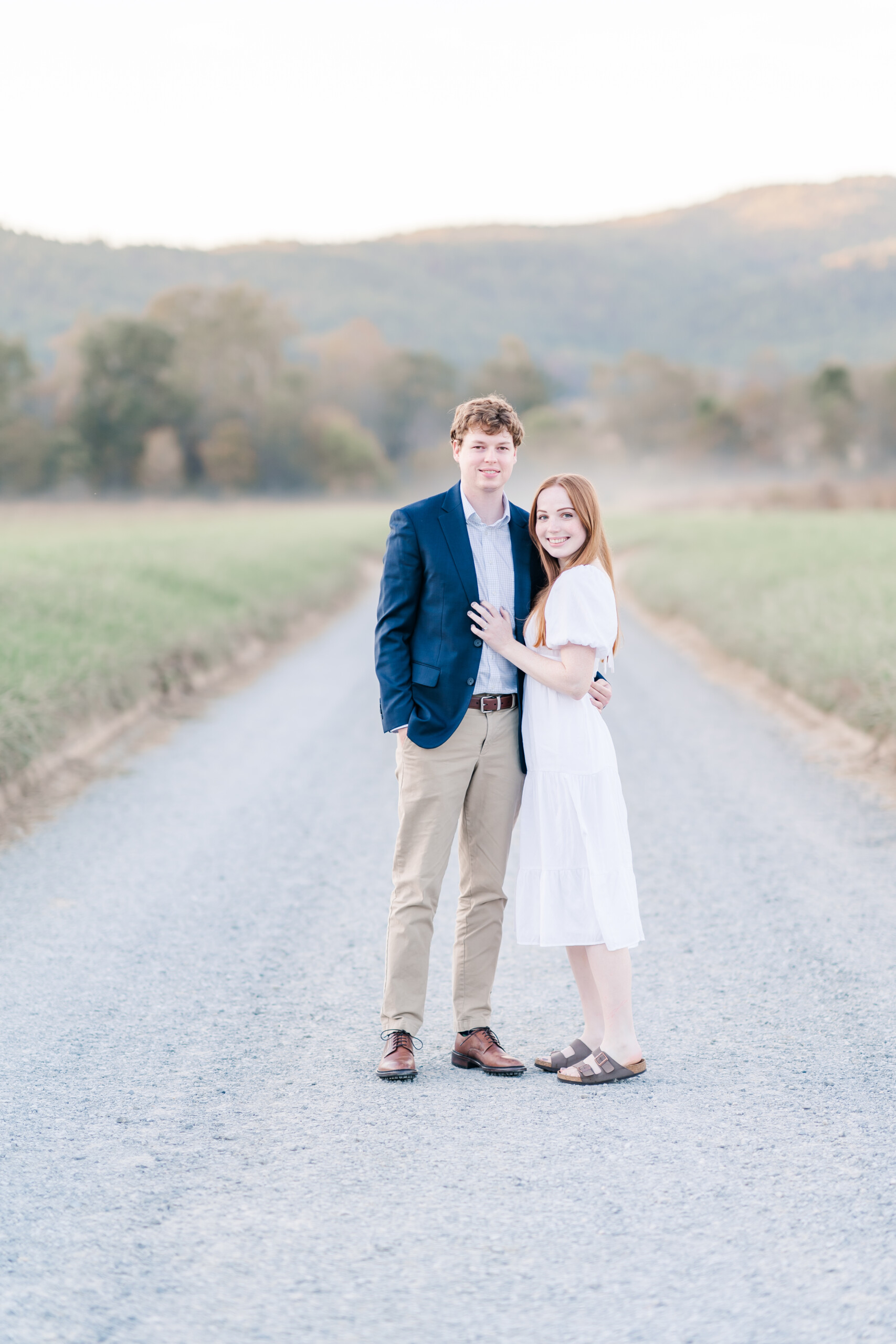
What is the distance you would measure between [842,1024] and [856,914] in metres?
1.33

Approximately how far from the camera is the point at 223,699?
12039 millimetres

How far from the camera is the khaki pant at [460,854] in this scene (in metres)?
3.76

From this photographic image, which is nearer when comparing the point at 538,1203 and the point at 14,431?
the point at 538,1203

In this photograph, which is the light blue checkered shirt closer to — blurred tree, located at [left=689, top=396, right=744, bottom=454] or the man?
the man

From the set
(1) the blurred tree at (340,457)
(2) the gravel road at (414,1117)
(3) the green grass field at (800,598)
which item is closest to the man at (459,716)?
(2) the gravel road at (414,1117)

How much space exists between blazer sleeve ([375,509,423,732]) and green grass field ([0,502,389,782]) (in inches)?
181

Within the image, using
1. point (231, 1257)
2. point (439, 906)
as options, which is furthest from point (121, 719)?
point (231, 1257)

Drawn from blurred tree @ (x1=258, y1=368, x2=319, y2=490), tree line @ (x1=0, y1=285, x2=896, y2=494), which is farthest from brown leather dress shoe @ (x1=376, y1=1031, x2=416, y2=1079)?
blurred tree @ (x1=258, y1=368, x2=319, y2=490)

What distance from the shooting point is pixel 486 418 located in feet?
12.0

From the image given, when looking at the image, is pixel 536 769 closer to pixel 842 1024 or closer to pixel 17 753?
pixel 842 1024

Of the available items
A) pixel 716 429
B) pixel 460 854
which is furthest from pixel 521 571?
pixel 716 429

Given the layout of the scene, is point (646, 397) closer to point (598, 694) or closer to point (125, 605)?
point (125, 605)

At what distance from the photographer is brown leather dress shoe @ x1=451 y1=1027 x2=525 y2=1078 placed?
12.2ft

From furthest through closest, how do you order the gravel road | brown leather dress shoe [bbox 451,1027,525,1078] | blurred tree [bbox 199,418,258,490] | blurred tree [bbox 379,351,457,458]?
blurred tree [bbox 379,351,457,458]
blurred tree [bbox 199,418,258,490]
brown leather dress shoe [bbox 451,1027,525,1078]
the gravel road
